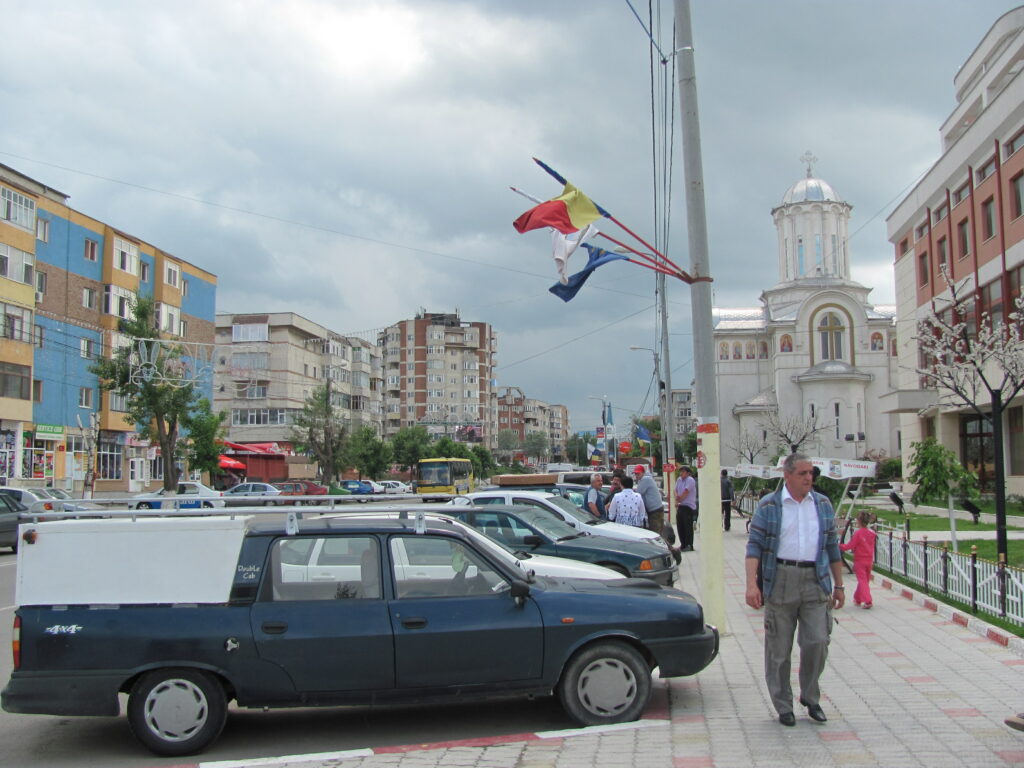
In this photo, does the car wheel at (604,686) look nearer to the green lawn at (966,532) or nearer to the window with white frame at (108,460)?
the green lawn at (966,532)

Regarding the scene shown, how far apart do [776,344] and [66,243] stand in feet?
168

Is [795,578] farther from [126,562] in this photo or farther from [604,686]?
[126,562]

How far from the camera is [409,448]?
87562 mm

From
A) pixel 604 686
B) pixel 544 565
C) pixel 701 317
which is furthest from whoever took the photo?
pixel 701 317

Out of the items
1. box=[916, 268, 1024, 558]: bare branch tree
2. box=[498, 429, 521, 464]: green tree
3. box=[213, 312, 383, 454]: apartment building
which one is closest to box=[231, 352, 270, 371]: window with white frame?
box=[213, 312, 383, 454]: apartment building

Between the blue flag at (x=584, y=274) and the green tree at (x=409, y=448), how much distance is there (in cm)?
7520

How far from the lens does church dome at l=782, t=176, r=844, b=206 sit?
76938mm

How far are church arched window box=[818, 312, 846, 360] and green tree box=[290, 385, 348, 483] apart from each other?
37358mm

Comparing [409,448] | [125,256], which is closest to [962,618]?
[125,256]

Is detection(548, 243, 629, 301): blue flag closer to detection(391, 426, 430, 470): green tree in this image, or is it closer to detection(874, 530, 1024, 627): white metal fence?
detection(874, 530, 1024, 627): white metal fence

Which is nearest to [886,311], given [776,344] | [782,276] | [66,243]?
[782,276]

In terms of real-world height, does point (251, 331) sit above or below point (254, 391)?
above

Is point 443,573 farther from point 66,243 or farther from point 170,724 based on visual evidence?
point 66,243

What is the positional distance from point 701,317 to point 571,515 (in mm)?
6485
